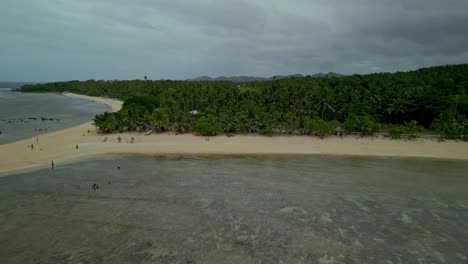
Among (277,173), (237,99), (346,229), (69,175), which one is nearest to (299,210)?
(346,229)

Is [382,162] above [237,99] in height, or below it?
below

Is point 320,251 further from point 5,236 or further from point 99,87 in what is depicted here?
point 99,87

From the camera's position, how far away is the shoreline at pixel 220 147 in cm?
4709

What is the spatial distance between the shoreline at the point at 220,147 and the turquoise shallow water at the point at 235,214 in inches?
259

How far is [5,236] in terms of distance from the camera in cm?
2312

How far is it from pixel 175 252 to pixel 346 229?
13703 mm

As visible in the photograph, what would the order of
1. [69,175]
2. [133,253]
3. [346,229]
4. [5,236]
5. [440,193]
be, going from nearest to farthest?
[133,253] → [5,236] → [346,229] → [440,193] → [69,175]

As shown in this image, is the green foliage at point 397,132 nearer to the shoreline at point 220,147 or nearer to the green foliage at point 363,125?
the shoreline at point 220,147

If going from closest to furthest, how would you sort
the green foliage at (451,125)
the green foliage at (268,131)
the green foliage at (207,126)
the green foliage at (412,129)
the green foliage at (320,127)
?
1. the green foliage at (451,125)
2. the green foliage at (412,129)
3. the green foliage at (320,127)
4. the green foliage at (207,126)
5. the green foliage at (268,131)

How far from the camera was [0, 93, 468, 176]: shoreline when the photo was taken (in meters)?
→ 47.1

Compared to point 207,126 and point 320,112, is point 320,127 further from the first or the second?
point 207,126

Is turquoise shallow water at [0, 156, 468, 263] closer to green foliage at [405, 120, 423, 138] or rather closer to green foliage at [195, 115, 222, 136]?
green foliage at [405, 120, 423, 138]

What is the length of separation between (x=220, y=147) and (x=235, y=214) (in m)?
25.0

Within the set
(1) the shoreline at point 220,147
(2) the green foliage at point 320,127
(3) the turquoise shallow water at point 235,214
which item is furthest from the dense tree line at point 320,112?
(3) the turquoise shallow water at point 235,214
